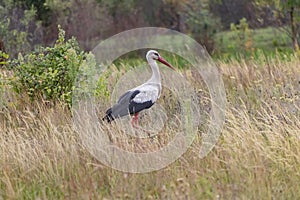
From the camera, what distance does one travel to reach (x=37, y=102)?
6121mm

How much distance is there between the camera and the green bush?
6.36 m

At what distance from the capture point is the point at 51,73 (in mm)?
6309

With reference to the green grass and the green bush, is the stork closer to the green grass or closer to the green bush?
the green bush

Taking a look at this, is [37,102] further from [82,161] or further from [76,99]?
[82,161]

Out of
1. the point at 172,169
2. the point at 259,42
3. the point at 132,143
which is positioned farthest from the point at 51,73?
the point at 259,42

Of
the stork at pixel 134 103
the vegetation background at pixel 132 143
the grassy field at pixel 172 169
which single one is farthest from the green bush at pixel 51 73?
the grassy field at pixel 172 169

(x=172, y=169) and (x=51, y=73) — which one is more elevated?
(x=51, y=73)

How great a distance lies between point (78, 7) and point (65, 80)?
10414 millimetres

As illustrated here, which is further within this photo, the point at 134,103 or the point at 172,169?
the point at 134,103

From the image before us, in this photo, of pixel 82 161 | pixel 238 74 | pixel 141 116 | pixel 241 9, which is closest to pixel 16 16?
pixel 238 74

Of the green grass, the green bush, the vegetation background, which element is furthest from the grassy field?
the green grass

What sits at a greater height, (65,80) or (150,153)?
(65,80)

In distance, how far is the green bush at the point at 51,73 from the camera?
251 inches

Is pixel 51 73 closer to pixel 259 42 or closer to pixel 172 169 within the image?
pixel 172 169
